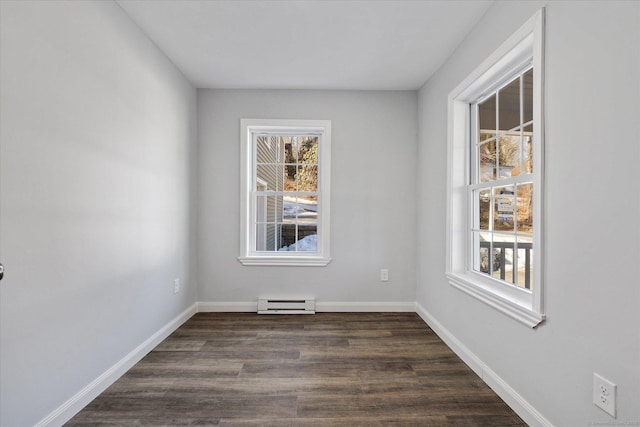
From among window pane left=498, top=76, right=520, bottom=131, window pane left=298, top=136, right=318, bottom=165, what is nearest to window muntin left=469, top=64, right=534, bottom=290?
window pane left=498, top=76, right=520, bottom=131

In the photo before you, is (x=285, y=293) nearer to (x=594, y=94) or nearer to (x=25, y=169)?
(x=25, y=169)

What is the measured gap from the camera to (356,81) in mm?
3271

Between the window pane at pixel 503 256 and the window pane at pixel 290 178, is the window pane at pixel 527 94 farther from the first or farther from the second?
the window pane at pixel 290 178

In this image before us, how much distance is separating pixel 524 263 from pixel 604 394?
0.80 m

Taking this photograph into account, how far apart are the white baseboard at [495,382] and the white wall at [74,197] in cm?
242

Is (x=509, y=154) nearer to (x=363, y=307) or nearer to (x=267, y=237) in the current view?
(x=363, y=307)

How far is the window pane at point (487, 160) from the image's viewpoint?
91.2 inches

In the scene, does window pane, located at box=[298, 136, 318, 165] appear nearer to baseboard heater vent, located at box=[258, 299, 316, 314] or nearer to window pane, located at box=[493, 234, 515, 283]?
baseboard heater vent, located at box=[258, 299, 316, 314]

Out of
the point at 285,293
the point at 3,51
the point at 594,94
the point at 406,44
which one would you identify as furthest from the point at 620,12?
the point at 285,293

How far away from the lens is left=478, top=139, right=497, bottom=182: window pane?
2.32 m

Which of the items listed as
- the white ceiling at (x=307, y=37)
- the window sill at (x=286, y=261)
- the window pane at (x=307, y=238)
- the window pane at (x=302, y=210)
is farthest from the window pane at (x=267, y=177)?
the white ceiling at (x=307, y=37)

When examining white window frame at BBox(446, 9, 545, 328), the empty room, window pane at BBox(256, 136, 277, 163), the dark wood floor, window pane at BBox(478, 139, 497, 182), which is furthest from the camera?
window pane at BBox(256, 136, 277, 163)

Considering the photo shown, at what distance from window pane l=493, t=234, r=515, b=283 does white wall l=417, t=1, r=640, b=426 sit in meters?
0.36

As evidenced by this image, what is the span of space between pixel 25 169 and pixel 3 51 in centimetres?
49
